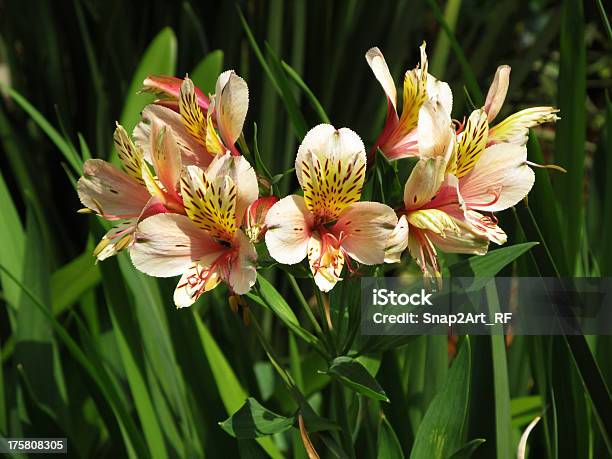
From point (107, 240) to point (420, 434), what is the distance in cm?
25

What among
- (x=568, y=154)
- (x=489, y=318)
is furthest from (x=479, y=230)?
(x=568, y=154)

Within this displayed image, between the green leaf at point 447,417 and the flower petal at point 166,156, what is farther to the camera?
the green leaf at point 447,417

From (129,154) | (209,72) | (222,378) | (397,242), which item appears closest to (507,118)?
(397,242)

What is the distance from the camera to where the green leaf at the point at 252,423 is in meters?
0.51

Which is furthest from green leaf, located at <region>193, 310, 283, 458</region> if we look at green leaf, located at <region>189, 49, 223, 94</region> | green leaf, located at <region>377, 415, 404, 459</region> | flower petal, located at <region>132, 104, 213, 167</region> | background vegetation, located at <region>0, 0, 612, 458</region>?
green leaf, located at <region>189, 49, 223, 94</region>

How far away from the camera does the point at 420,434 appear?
58cm

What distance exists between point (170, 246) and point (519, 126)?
8.7 inches

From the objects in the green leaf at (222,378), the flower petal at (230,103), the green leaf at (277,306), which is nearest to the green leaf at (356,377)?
the green leaf at (277,306)

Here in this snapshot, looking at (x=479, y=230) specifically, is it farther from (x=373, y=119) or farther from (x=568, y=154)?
(x=373, y=119)

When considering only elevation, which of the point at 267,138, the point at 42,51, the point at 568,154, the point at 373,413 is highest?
the point at 42,51

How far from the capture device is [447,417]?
58 cm

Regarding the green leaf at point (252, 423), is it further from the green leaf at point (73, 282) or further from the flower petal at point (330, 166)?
the green leaf at point (73, 282)

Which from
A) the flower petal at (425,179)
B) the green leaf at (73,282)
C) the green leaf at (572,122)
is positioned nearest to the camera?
the flower petal at (425,179)

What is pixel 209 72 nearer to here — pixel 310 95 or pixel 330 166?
pixel 310 95
